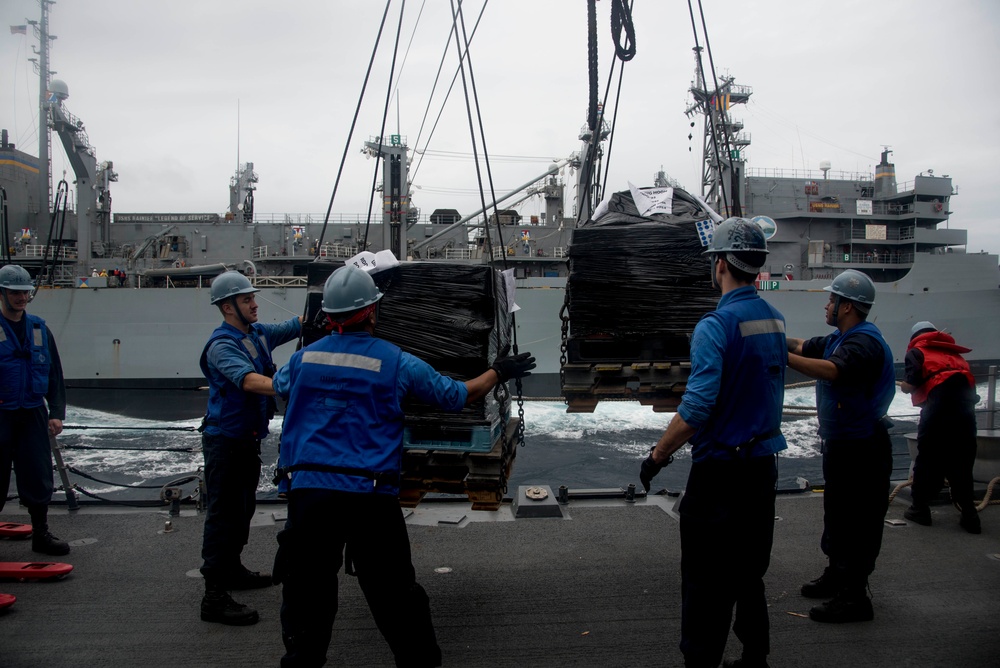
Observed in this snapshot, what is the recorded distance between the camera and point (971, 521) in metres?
4.55

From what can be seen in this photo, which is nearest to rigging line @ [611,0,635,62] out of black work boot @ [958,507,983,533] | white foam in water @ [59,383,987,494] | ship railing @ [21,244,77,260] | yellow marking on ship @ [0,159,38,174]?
black work boot @ [958,507,983,533]

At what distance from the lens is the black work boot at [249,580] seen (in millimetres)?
3689

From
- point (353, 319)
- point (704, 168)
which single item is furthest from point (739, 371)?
point (704, 168)

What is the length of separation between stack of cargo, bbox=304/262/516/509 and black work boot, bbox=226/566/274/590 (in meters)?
1.18

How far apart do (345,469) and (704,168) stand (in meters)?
29.1

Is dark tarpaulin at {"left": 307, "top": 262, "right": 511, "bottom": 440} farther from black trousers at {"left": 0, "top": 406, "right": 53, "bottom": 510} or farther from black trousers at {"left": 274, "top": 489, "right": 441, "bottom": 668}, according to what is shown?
black trousers at {"left": 0, "top": 406, "right": 53, "bottom": 510}

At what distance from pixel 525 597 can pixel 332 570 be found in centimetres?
159

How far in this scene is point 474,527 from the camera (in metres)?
4.67

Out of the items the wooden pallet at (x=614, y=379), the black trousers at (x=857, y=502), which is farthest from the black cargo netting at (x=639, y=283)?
the black trousers at (x=857, y=502)

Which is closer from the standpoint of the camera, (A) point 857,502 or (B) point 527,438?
(A) point 857,502

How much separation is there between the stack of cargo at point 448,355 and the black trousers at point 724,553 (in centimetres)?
104

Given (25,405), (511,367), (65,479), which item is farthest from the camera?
(65,479)

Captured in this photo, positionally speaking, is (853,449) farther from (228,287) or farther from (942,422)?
(228,287)

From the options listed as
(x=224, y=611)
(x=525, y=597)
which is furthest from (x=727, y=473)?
(x=224, y=611)
